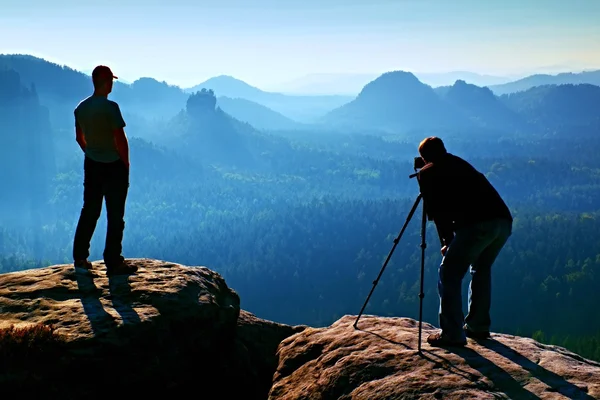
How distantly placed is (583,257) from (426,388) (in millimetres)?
185556

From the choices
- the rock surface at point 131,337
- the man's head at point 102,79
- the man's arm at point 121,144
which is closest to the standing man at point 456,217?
the rock surface at point 131,337

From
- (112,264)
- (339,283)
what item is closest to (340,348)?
(112,264)

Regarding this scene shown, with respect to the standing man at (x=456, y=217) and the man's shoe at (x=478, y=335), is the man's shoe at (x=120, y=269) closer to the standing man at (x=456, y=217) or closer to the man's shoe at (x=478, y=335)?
the standing man at (x=456, y=217)

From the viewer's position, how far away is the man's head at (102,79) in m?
12.0

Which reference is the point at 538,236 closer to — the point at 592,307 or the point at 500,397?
the point at 592,307

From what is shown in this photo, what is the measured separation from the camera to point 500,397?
877 centimetres

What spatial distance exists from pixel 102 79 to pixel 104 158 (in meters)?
1.74

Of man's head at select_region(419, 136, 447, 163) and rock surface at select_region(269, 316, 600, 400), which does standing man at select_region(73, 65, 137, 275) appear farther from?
man's head at select_region(419, 136, 447, 163)

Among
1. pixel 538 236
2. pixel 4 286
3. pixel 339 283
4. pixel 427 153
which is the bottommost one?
pixel 339 283

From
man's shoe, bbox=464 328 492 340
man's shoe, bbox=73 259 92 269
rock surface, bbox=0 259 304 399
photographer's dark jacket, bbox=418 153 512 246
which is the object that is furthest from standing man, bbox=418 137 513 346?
man's shoe, bbox=73 259 92 269

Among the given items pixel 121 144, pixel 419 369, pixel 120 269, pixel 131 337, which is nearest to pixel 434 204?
pixel 419 369

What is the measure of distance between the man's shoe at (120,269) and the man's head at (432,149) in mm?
7525

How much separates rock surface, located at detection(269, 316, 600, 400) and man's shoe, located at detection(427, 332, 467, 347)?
0.14m

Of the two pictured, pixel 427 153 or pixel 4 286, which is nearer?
pixel 427 153
